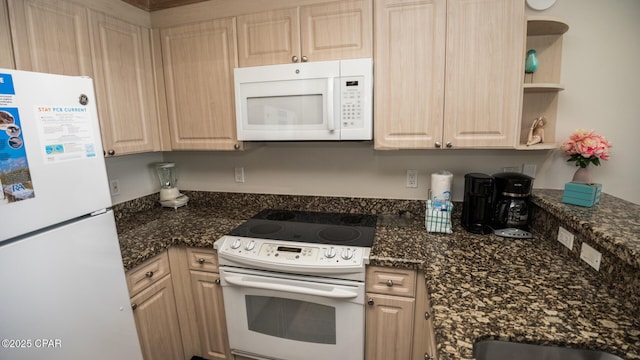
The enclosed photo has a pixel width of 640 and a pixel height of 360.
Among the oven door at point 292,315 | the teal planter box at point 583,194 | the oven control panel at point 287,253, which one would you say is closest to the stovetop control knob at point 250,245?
the oven control panel at point 287,253

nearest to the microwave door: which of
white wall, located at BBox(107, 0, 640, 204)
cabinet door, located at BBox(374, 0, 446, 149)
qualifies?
cabinet door, located at BBox(374, 0, 446, 149)

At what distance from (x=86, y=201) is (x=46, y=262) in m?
0.22

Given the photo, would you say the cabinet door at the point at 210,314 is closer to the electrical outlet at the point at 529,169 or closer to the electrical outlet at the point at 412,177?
the electrical outlet at the point at 412,177

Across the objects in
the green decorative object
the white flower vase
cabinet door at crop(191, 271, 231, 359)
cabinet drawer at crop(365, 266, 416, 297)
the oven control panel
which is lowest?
cabinet door at crop(191, 271, 231, 359)

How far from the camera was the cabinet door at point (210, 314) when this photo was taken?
5.70 feet

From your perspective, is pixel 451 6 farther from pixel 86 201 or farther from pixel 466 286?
pixel 86 201

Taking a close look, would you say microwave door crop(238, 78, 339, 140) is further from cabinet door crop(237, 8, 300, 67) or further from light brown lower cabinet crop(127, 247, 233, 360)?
light brown lower cabinet crop(127, 247, 233, 360)

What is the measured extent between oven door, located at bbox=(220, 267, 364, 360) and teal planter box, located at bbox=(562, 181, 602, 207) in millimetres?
1080

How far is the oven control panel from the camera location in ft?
4.86

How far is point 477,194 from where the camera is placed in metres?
1.58

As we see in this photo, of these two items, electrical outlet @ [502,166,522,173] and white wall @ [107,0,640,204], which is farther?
electrical outlet @ [502,166,522,173]

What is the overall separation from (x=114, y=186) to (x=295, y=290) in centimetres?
143

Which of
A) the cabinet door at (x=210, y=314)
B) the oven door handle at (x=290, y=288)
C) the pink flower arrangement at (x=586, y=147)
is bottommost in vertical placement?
the cabinet door at (x=210, y=314)

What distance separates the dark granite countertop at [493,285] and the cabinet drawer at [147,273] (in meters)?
0.06
